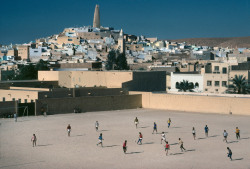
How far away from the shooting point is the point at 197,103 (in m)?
38.4

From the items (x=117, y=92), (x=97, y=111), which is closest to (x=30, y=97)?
(x=97, y=111)

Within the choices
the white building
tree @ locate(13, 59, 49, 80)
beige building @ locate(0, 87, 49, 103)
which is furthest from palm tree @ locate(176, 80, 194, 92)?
tree @ locate(13, 59, 49, 80)

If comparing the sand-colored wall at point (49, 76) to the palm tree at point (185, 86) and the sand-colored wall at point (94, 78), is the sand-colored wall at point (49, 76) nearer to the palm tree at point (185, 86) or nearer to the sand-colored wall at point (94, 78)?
the sand-colored wall at point (94, 78)

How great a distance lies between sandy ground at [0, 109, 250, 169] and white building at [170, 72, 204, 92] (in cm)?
1990

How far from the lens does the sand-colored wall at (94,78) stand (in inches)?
1839

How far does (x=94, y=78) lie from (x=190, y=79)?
14.3 metres

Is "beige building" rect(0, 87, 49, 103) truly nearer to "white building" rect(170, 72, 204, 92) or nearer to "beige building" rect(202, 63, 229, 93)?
"white building" rect(170, 72, 204, 92)

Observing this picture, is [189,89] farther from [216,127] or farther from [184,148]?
[184,148]

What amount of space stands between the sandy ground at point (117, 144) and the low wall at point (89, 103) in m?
1.73

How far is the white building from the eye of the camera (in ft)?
180

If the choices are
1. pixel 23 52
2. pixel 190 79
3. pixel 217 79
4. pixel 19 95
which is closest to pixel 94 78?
pixel 19 95

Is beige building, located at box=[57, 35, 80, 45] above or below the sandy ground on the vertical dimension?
above

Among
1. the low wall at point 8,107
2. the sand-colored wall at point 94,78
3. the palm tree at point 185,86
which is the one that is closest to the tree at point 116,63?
the palm tree at point 185,86

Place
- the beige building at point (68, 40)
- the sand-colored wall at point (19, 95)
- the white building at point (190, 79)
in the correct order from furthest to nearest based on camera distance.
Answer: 1. the beige building at point (68, 40)
2. the white building at point (190, 79)
3. the sand-colored wall at point (19, 95)
